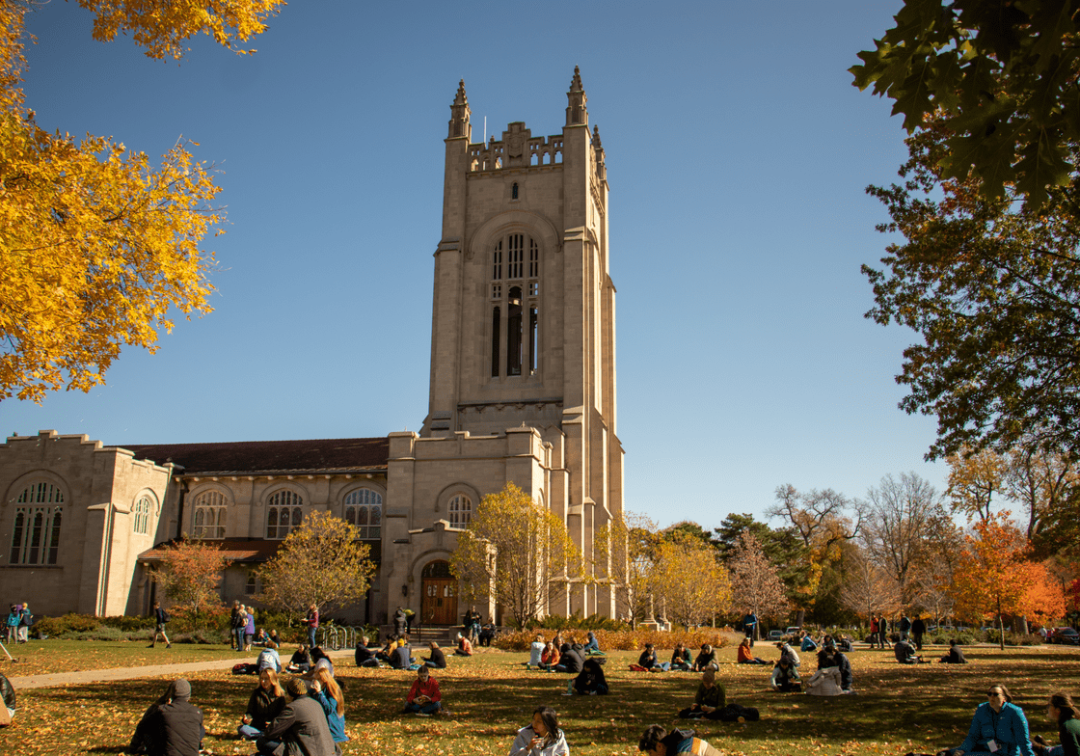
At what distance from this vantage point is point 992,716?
30.5ft

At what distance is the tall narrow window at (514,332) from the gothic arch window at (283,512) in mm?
13755

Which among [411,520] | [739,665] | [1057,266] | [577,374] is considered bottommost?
[739,665]

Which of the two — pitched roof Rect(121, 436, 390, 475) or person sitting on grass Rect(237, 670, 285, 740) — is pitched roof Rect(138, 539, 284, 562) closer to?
pitched roof Rect(121, 436, 390, 475)

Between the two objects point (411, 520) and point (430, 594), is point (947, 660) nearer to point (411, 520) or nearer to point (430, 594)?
point (430, 594)

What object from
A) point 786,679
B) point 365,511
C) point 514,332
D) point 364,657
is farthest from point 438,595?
point 786,679

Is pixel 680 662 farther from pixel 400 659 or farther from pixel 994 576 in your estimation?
pixel 994 576

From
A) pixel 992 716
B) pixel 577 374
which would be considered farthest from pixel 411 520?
pixel 992 716

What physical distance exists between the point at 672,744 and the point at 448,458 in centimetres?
3212

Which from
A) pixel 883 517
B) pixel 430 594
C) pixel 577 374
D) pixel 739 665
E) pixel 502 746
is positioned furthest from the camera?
pixel 883 517

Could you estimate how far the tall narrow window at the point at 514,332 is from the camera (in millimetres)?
48156

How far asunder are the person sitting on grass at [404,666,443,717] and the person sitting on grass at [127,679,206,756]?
5.53 metres

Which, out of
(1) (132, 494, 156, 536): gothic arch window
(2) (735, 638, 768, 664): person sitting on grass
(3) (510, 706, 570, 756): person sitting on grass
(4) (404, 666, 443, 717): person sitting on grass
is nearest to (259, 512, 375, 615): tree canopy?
(1) (132, 494, 156, 536): gothic arch window

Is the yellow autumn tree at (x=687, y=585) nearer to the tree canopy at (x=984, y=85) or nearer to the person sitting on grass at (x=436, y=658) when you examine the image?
the person sitting on grass at (x=436, y=658)

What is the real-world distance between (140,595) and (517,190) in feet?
97.4
